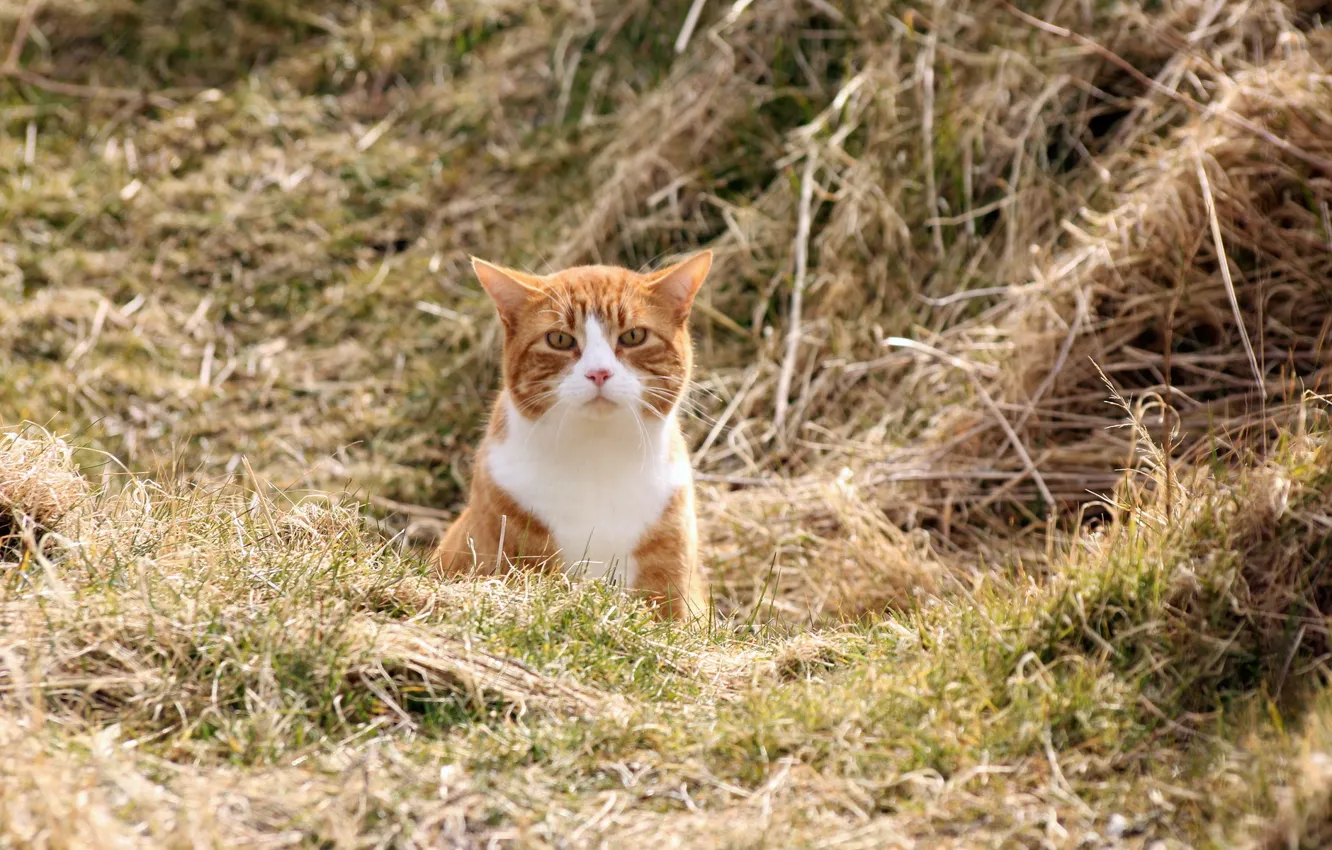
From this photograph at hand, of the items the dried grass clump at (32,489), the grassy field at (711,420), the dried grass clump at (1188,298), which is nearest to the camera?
the grassy field at (711,420)

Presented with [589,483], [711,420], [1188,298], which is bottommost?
[711,420]

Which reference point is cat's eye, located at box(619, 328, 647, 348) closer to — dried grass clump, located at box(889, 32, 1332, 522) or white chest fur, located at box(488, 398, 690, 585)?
white chest fur, located at box(488, 398, 690, 585)

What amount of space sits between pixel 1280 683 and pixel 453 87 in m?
5.12

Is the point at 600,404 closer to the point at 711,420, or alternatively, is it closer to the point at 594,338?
the point at 594,338

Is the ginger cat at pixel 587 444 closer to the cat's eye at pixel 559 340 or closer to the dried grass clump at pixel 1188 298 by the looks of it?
the cat's eye at pixel 559 340

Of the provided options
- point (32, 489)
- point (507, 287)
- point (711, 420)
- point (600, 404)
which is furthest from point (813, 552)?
point (32, 489)

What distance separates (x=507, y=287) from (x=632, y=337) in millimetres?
359

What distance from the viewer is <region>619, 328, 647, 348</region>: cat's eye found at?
11.6 ft

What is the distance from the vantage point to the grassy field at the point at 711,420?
7.29 ft

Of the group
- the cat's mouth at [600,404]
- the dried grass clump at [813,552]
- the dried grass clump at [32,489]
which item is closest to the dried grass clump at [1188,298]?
the dried grass clump at [813,552]

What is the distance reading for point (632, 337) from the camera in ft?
11.6

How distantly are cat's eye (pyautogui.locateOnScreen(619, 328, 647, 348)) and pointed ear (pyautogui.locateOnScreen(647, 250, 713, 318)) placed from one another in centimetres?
14

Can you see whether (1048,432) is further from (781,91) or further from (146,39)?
(146,39)

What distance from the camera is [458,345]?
5.58 meters
